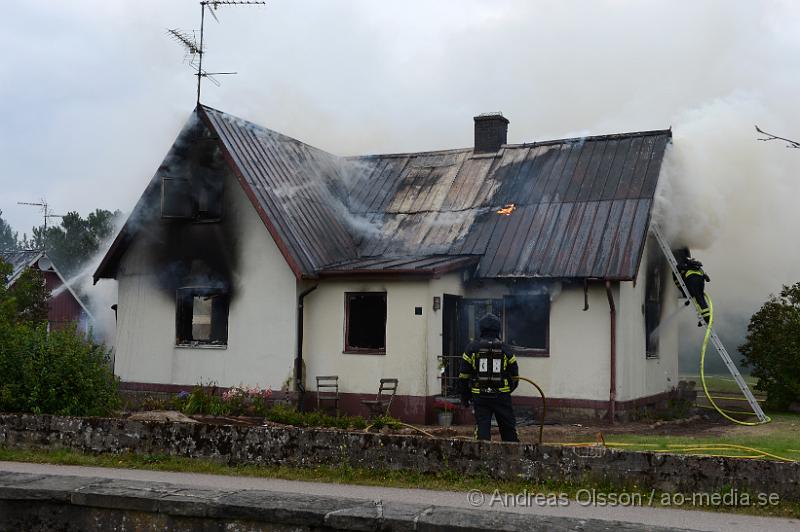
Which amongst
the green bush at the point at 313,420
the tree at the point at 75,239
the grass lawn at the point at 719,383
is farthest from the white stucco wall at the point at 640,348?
the tree at the point at 75,239

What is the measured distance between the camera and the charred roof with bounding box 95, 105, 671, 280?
16.7 meters

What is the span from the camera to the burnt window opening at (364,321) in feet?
55.0

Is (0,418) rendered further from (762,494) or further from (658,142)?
(658,142)

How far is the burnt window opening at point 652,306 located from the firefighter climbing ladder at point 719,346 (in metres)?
0.65

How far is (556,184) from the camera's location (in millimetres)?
18906

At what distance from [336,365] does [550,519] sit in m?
12.0

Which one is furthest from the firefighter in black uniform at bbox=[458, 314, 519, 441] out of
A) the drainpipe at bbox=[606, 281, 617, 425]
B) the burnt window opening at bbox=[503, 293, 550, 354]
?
the burnt window opening at bbox=[503, 293, 550, 354]

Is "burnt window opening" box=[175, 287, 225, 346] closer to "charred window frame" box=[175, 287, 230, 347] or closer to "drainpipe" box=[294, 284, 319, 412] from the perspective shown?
"charred window frame" box=[175, 287, 230, 347]

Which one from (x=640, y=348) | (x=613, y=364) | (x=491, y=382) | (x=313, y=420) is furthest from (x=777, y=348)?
(x=491, y=382)

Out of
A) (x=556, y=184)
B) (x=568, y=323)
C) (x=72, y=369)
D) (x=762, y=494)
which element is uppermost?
(x=556, y=184)

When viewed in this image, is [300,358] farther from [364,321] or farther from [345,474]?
[345,474]

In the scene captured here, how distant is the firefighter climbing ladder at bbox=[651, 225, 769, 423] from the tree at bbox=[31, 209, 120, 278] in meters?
40.3

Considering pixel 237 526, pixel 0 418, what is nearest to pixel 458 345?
pixel 0 418

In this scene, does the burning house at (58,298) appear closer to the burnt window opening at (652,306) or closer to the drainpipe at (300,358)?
the drainpipe at (300,358)
